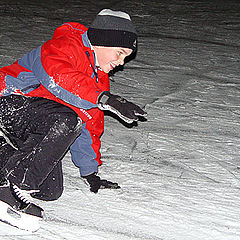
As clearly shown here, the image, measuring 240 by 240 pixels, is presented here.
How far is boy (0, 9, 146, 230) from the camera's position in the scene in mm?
1798

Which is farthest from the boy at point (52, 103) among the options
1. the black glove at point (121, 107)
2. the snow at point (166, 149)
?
the snow at point (166, 149)

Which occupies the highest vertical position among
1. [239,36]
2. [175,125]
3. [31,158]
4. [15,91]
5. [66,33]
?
[66,33]

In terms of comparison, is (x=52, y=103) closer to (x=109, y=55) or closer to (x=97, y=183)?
(x=109, y=55)

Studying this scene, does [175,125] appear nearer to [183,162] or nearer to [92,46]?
[183,162]

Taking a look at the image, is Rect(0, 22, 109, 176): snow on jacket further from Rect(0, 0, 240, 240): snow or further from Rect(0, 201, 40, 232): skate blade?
Rect(0, 201, 40, 232): skate blade

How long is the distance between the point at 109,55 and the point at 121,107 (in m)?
0.32

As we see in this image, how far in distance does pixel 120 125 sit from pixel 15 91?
105cm

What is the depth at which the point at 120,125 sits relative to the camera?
287cm

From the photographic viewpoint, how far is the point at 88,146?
2.14 meters

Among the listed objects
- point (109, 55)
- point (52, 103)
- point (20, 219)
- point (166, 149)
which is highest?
point (109, 55)

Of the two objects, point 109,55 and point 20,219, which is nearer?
point 20,219

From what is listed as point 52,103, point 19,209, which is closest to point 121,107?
point 52,103

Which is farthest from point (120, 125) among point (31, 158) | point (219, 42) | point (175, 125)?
point (219, 42)

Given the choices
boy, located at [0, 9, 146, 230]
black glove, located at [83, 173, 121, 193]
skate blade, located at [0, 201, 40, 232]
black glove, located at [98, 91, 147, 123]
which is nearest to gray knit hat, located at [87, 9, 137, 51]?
boy, located at [0, 9, 146, 230]
